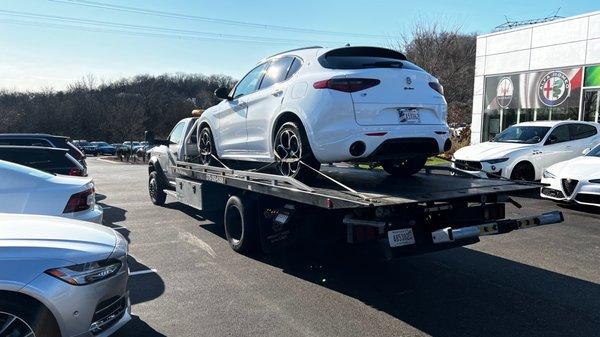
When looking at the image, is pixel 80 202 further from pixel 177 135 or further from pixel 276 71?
pixel 177 135

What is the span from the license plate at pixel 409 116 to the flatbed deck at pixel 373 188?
0.73 metres

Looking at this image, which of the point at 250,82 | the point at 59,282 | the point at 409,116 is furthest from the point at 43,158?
the point at 409,116

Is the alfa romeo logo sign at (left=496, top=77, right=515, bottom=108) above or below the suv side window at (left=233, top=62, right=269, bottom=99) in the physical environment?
above

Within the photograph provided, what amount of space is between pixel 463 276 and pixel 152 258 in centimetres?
395

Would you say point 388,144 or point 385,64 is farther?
point 385,64

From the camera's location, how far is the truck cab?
9.76 meters

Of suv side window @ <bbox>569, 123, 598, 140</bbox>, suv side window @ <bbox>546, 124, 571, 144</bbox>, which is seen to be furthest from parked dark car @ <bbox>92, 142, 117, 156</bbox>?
suv side window @ <bbox>569, 123, 598, 140</bbox>

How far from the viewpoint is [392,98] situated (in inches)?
208

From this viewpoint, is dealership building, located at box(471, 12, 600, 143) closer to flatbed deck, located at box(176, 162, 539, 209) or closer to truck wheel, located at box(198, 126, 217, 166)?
flatbed deck, located at box(176, 162, 539, 209)

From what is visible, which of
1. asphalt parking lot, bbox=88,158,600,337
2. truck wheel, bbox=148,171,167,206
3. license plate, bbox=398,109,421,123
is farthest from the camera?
truck wheel, bbox=148,171,167,206

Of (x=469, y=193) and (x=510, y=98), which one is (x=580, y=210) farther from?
(x=510, y=98)

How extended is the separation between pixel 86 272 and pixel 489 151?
10.5 meters

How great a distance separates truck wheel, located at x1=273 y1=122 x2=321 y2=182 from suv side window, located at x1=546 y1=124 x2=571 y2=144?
28.4 feet

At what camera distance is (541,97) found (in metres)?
19.5
